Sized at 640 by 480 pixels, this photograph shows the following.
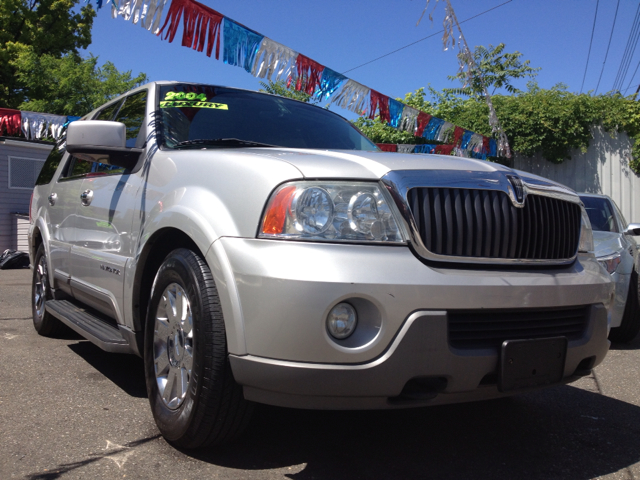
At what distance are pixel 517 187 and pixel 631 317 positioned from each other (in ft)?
11.6

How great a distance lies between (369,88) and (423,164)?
6.54 meters

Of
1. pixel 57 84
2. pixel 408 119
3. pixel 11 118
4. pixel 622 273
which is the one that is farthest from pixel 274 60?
pixel 57 84

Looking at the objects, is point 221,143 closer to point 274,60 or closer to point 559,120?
point 274,60

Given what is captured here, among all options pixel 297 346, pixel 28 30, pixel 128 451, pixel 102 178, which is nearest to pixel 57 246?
pixel 102 178

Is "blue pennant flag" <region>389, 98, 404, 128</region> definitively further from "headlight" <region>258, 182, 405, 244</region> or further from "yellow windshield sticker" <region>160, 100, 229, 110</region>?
"headlight" <region>258, 182, 405, 244</region>

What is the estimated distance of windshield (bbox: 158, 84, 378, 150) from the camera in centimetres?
325

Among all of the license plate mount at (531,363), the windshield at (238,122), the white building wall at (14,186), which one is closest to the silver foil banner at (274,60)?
the windshield at (238,122)

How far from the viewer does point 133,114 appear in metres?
3.70

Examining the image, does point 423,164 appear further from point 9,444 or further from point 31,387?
point 31,387

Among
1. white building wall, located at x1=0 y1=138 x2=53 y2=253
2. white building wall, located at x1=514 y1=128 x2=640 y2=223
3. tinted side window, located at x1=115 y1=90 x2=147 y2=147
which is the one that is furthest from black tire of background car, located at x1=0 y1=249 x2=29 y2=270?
white building wall, located at x1=514 y1=128 x2=640 y2=223

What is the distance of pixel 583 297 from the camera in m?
2.49

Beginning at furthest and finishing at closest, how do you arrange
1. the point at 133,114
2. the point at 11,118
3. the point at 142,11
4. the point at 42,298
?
the point at 11,118, the point at 142,11, the point at 42,298, the point at 133,114

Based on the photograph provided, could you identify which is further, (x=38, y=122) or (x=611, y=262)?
(x=38, y=122)

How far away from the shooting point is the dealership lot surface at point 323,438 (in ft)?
7.95
